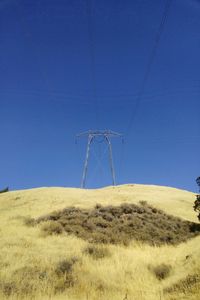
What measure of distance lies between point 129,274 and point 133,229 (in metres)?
13.4

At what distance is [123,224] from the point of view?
35875 millimetres

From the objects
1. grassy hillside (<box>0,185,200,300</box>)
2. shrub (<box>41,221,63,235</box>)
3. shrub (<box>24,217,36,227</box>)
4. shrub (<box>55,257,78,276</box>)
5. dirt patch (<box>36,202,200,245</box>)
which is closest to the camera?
grassy hillside (<box>0,185,200,300</box>)

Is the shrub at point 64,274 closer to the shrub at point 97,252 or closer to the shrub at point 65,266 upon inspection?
the shrub at point 65,266

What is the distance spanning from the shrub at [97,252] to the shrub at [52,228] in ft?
20.2

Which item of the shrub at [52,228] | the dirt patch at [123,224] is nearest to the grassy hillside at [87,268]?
the shrub at [52,228]

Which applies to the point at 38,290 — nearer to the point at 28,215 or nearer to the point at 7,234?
the point at 7,234

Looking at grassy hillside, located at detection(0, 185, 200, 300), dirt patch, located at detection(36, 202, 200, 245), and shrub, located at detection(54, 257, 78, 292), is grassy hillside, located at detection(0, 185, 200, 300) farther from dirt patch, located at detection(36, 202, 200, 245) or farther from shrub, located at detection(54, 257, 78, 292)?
dirt patch, located at detection(36, 202, 200, 245)

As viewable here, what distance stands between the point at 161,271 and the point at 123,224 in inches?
560

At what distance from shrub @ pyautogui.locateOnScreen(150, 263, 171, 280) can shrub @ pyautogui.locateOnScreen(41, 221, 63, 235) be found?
1119cm

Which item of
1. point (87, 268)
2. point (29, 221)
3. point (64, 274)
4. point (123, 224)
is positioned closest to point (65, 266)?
point (64, 274)

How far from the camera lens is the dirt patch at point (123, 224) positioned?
106 ft

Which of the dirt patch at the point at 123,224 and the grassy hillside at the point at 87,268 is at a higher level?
the dirt patch at the point at 123,224

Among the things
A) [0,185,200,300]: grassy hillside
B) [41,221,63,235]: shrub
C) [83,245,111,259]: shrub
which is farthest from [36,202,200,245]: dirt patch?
[83,245,111,259]: shrub

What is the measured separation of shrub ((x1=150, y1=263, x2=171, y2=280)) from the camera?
2137cm
